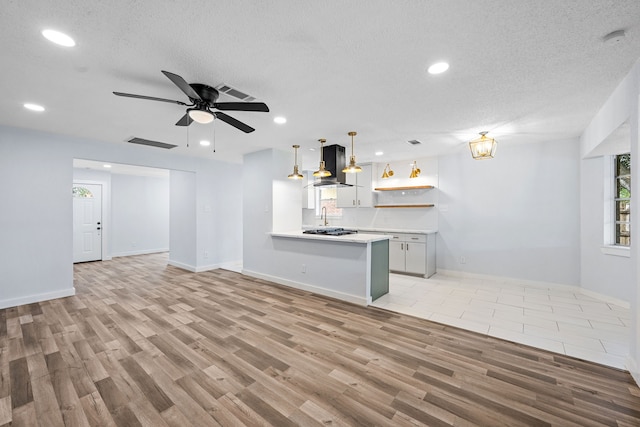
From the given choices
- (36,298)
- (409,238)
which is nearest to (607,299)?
(409,238)

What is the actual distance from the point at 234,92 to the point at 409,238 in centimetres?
417

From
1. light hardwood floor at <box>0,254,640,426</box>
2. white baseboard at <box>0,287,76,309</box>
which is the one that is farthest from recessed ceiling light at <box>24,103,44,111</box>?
white baseboard at <box>0,287,76,309</box>

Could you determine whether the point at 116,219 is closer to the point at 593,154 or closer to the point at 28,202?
the point at 28,202

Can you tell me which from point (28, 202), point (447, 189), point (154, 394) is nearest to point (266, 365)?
point (154, 394)

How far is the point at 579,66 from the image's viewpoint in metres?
2.16

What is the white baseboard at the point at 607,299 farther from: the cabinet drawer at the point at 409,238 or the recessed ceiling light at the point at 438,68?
the recessed ceiling light at the point at 438,68

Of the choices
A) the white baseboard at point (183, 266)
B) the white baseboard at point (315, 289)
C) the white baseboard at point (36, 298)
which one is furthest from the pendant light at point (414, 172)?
the white baseboard at point (36, 298)

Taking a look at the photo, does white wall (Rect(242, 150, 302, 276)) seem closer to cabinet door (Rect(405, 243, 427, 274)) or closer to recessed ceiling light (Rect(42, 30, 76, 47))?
cabinet door (Rect(405, 243, 427, 274))

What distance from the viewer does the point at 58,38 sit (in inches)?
71.6

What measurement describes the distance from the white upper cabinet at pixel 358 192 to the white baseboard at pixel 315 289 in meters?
2.65

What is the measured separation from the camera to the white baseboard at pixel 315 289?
150 inches

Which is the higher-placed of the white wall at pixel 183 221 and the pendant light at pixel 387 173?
the pendant light at pixel 387 173

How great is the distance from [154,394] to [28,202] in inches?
156

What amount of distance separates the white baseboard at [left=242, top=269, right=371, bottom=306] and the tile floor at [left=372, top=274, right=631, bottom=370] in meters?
0.26
